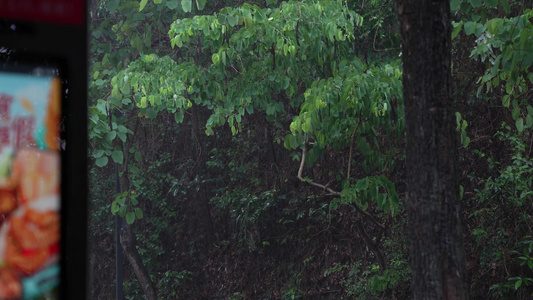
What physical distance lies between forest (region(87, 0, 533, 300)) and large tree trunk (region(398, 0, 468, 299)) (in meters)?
0.01

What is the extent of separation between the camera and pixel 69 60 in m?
3.87

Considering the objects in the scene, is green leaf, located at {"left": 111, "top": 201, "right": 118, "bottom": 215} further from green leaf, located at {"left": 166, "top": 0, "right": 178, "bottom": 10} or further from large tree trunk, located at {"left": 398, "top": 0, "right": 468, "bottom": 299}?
large tree trunk, located at {"left": 398, "top": 0, "right": 468, "bottom": 299}

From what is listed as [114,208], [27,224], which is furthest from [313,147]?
[27,224]

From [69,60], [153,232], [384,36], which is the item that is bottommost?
[153,232]

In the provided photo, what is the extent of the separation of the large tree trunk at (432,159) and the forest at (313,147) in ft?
0.04

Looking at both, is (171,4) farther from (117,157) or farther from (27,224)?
(27,224)

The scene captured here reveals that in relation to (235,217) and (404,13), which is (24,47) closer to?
(404,13)

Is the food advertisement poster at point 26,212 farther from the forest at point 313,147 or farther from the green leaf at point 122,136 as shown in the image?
the green leaf at point 122,136

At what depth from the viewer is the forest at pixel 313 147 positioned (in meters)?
4.63

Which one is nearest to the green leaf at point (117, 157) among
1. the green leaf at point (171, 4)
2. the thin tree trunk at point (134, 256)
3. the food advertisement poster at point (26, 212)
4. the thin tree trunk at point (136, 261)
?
the green leaf at point (171, 4)

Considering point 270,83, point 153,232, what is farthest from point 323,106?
point 153,232

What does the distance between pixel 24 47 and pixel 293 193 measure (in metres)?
10.2

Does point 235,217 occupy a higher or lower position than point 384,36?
lower

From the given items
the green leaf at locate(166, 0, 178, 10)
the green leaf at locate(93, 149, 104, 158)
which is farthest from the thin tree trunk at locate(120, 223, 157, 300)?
the green leaf at locate(93, 149, 104, 158)
